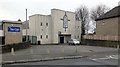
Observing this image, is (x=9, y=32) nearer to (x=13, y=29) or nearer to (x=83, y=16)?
(x=13, y=29)

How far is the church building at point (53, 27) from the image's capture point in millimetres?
36438

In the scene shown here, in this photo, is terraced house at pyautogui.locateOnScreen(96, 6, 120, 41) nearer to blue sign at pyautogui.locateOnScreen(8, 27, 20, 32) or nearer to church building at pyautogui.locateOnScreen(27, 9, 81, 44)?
church building at pyautogui.locateOnScreen(27, 9, 81, 44)

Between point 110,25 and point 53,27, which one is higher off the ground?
point 53,27

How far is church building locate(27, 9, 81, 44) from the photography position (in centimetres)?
3644

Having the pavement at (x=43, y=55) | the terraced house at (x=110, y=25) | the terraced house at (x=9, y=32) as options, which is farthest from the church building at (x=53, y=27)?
the pavement at (x=43, y=55)

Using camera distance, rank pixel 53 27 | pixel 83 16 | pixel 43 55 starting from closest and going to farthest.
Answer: pixel 43 55
pixel 53 27
pixel 83 16

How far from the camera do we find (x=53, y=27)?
38.5 m

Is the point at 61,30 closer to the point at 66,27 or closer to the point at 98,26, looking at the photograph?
the point at 66,27

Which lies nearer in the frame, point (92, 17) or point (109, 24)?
point (109, 24)

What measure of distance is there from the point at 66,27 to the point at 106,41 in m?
17.5

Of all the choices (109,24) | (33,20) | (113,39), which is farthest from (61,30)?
(113,39)

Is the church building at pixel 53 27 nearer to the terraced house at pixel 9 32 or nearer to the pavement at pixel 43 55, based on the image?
the terraced house at pixel 9 32

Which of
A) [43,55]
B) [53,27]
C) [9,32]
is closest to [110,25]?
[53,27]

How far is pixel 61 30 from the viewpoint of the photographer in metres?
40.2
